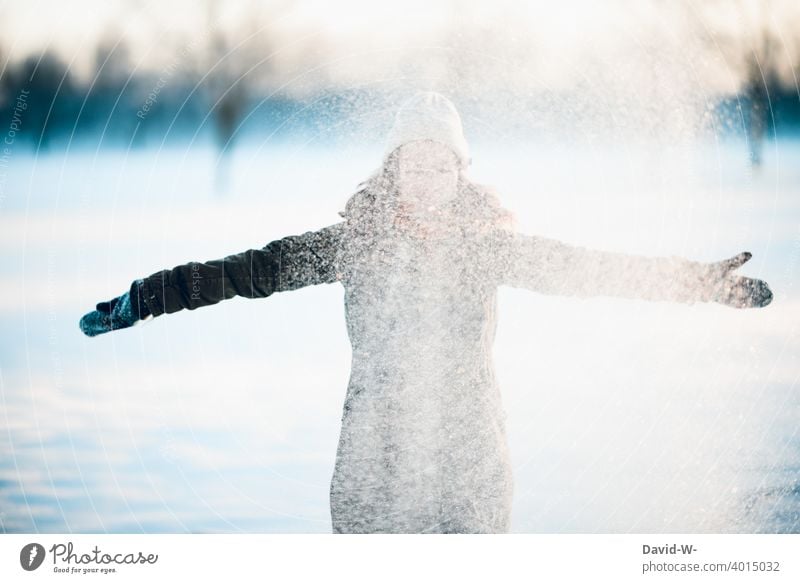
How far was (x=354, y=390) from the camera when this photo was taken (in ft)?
6.72

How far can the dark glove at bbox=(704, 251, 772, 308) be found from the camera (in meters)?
2.02

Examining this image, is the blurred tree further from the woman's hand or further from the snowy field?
the woman's hand

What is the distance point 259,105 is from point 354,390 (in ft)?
3.27

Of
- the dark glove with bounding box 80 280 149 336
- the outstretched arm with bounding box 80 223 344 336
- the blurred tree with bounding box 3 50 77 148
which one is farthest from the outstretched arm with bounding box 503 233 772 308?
the blurred tree with bounding box 3 50 77 148

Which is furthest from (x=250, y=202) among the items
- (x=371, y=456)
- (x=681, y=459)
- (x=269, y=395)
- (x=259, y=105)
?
(x=681, y=459)

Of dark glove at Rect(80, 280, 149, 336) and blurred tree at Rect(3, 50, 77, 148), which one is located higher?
blurred tree at Rect(3, 50, 77, 148)

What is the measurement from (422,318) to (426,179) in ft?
1.02

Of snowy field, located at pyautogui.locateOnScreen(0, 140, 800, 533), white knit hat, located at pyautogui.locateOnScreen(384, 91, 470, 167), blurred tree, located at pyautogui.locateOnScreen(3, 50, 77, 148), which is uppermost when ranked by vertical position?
blurred tree, located at pyautogui.locateOnScreen(3, 50, 77, 148)

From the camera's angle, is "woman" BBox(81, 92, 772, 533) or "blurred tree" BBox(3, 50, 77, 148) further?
"blurred tree" BBox(3, 50, 77, 148)

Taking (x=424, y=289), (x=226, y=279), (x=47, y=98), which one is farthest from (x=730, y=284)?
(x=47, y=98)

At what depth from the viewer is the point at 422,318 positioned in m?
2.13

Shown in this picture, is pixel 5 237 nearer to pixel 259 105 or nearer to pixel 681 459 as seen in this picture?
pixel 259 105

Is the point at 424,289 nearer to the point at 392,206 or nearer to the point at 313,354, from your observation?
the point at 392,206

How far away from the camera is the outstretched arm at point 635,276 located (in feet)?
6.64
